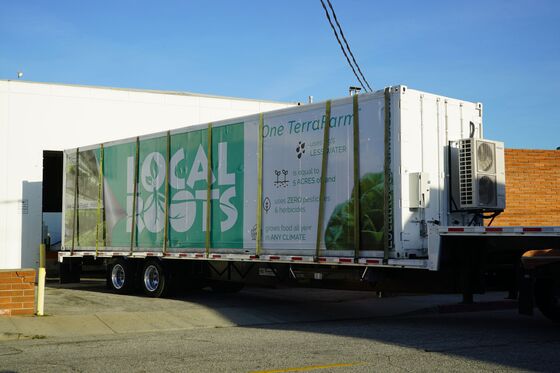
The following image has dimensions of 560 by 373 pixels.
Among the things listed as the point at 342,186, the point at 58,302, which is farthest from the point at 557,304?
the point at 58,302

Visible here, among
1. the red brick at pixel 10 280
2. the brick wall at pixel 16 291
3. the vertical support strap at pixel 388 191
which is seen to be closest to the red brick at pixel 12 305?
the brick wall at pixel 16 291

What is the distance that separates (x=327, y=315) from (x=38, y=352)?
639 centimetres

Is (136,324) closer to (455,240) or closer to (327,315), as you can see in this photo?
(327,315)

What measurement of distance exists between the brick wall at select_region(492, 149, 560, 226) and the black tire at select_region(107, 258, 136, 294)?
10.1m

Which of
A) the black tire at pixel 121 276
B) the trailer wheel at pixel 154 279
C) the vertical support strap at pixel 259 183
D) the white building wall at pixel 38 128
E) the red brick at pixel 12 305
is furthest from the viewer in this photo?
the white building wall at pixel 38 128

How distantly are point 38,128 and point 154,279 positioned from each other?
28.0 feet

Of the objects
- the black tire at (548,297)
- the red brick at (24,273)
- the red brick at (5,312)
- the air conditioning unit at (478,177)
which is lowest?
the red brick at (5,312)

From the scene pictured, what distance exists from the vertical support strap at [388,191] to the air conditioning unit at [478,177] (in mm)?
1253

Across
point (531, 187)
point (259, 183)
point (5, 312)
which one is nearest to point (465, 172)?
point (259, 183)

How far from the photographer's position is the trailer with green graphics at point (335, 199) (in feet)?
37.3

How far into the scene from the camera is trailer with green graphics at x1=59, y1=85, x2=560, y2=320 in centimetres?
1136

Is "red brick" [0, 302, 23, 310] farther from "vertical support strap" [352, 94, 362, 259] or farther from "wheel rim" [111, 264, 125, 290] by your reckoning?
"vertical support strap" [352, 94, 362, 259]

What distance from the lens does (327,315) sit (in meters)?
14.2

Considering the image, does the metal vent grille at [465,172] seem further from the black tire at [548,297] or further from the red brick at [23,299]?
the red brick at [23,299]
